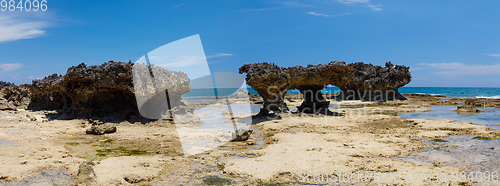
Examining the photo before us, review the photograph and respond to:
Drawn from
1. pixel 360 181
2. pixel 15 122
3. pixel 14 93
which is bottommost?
pixel 360 181

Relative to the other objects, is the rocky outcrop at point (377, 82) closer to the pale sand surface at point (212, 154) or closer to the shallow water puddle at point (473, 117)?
the shallow water puddle at point (473, 117)

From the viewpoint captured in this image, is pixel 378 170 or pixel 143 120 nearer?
pixel 378 170

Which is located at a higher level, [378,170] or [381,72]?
[381,72]

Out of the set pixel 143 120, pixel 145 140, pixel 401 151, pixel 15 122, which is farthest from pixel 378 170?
pixel 15 122

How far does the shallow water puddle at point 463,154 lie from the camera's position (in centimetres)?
623

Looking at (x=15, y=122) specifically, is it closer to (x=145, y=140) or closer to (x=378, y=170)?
(x=145, y=140)

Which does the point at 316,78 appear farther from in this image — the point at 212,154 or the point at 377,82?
the point at 377,82

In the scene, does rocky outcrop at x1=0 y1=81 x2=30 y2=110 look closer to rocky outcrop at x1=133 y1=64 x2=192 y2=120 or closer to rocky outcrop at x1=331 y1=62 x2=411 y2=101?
rocky outcrop at x1=133 y1=64 x2=192 y2=120

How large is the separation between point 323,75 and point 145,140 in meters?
11.5

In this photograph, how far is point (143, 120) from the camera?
13.5 m

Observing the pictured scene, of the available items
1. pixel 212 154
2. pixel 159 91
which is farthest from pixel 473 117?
pixel 159 91

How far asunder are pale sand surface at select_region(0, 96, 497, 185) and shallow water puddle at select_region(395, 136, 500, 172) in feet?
1.44

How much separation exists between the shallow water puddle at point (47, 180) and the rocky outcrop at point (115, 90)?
287 inches

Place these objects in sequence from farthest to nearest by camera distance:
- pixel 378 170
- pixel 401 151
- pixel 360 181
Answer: pixel 401 151
pixel 378 170
pixel 360 181
